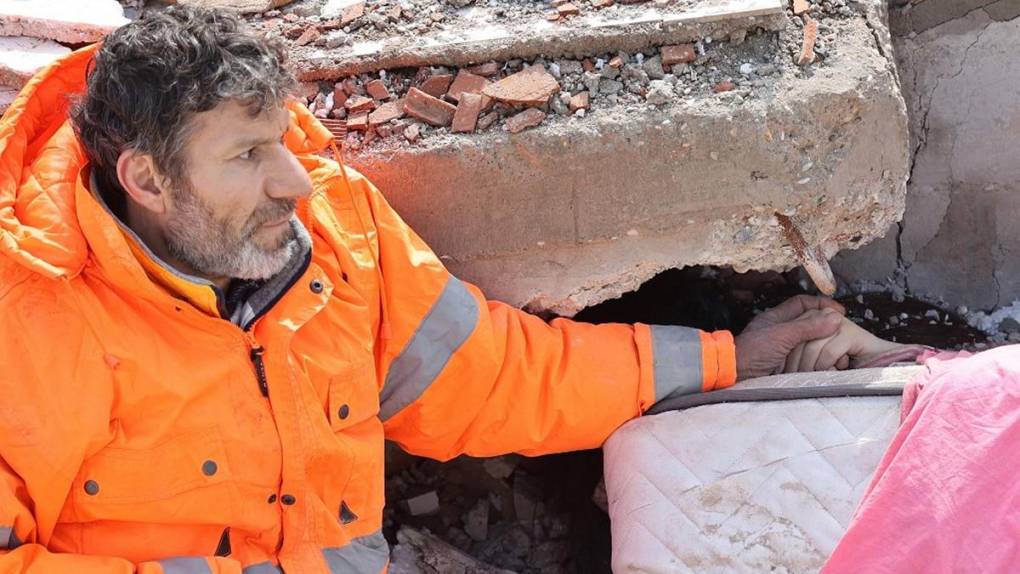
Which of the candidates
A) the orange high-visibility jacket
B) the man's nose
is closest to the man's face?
the man's nose

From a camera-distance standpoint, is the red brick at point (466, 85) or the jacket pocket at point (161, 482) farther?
the red brick at point (466, 85)

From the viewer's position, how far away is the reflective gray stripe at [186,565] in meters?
2.23

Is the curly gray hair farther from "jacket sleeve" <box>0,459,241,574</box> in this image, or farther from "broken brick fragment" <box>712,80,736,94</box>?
"broken brick fragment" <box>712,80,736,94</box>

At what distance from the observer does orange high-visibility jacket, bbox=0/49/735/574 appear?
2.12 meters

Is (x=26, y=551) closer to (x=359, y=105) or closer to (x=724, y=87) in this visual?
(x=359, y=105)

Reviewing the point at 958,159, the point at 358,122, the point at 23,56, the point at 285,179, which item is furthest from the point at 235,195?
the point at 958,159

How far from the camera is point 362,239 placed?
8.53ft

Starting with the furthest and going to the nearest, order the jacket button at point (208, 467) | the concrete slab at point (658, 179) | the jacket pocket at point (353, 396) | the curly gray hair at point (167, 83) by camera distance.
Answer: the concrete slab at point (658, 179)
the jacket pocket at point (353, 396)
the jacket button at point (208, 467)
the curly gray hair at point (167, 83)

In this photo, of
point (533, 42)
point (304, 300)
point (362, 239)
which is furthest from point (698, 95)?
point (304, 300)

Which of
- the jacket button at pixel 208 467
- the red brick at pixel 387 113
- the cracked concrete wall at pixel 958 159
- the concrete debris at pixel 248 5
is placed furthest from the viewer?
the cracked concrete wall at pixel 958 159

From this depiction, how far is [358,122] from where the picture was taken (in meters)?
2.83

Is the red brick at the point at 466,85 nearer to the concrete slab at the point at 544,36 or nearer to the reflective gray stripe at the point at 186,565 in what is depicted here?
the concrete slab at the point at 544,36

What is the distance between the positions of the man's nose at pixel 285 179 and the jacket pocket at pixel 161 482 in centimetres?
52

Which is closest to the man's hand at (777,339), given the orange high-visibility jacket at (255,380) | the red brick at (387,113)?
the orange high-visibility jacket at (255,380)
